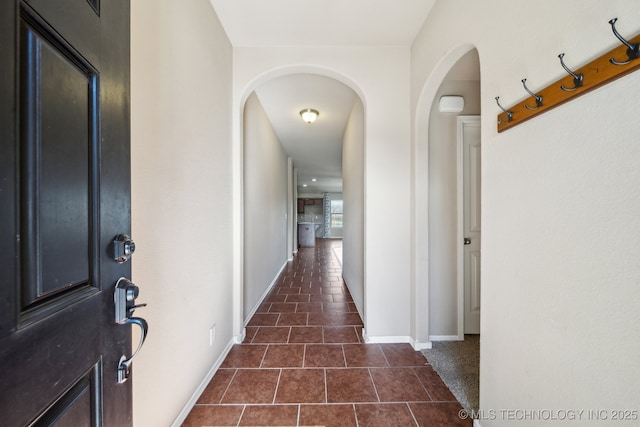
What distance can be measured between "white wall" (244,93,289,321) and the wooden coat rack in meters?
2.40

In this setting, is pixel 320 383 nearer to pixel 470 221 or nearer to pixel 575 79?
pixel 470 221

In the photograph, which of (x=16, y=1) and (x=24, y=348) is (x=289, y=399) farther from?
(x=16, y=1)

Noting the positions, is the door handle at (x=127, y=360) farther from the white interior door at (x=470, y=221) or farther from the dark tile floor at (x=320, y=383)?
the white interior door at (x=470, y=221)

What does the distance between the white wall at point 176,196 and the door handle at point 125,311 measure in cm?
39

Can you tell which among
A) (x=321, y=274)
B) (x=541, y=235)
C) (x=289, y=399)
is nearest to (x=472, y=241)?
(x=541, y=235)

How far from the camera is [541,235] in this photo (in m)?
0.98

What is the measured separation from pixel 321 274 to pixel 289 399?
3500mm

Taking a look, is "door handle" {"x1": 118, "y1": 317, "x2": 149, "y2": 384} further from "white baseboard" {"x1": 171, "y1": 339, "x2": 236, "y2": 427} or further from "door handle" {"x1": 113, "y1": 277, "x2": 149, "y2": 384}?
"white baseboard" {"x1": 171, "y1": 339, "x2": 236, "y2": 427}

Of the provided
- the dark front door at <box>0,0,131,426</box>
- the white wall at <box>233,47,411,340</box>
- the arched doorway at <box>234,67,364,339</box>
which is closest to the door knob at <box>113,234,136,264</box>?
the dark front door at <box>0,0,131,426</box>

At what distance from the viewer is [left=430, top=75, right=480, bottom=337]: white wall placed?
2381mm

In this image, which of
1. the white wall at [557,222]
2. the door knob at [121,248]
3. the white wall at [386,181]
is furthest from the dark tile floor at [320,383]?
the door knob at [121,248]

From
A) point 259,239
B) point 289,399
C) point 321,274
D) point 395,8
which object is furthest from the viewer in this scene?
point 321,274

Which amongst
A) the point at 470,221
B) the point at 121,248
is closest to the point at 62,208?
the point at 121,248

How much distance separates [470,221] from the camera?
2465mm
